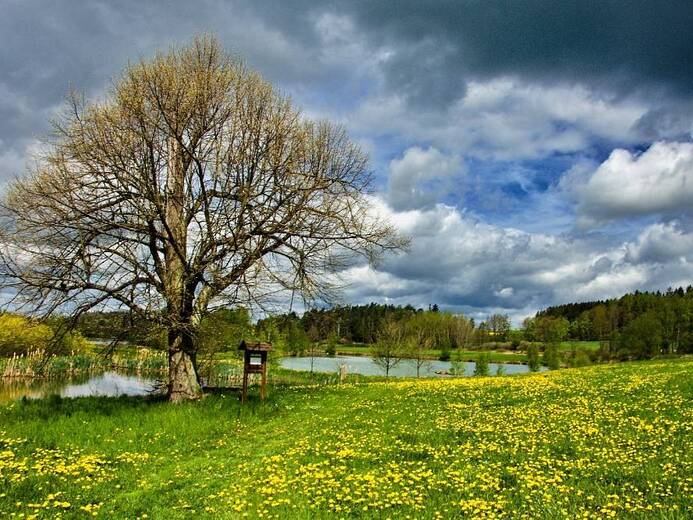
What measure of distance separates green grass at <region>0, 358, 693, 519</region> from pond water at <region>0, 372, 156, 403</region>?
1246 cm

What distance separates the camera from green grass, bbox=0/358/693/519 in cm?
774

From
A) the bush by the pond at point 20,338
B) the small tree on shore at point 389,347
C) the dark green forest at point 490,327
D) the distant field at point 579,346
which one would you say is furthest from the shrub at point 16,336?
the distant field at point 579,346

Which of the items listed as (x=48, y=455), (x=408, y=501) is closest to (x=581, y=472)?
(x=408, y=501)

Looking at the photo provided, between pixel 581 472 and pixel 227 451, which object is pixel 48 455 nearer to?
pixel 227 451

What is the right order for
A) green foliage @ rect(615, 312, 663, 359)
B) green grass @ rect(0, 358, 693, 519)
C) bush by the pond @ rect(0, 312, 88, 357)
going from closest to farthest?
green grass @ rect(0, 358, 693, 519) < bush by the pond @ rect(0, 312, 88, 357) < green foliage @ rect(615, 312, 663, 359)

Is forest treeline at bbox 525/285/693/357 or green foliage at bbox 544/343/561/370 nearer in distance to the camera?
green foliage at bbox 544/343/561/370

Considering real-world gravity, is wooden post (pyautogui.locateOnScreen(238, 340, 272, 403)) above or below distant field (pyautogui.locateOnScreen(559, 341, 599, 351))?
above

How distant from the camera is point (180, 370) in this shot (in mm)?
19875

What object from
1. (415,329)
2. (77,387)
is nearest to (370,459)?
(77,387)

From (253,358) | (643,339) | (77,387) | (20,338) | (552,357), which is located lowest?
(77,387)

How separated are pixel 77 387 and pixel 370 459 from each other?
95.5ft

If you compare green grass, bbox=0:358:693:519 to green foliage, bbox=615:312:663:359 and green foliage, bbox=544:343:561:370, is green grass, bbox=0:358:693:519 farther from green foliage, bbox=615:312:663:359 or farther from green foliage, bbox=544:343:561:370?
green foliage, bbox=615:312:663:359

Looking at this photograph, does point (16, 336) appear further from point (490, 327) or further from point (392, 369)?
point (490, 327)

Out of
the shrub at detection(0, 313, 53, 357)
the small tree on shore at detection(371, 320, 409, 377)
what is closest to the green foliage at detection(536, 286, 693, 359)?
the small tree on shore at detection(371, 320, 409, 377)
